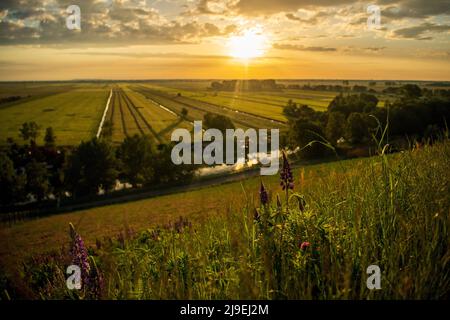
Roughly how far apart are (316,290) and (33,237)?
38.7 m

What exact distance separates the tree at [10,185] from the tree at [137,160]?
18.9 meters

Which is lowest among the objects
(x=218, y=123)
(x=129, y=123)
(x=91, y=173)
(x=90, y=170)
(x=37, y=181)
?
(x=37, y=181)

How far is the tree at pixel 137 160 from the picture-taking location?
7331 centimetres

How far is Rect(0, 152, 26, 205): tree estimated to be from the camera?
65062 millimetres

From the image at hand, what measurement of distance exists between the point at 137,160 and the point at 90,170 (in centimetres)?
934

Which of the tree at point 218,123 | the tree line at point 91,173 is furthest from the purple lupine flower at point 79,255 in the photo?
the tree at point 218,123

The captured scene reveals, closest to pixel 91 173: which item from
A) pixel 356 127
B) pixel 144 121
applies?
pixel 356 127

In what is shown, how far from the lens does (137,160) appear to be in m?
76.4

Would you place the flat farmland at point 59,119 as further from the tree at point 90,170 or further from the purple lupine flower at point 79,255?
the purple lupine flower at point 79,255

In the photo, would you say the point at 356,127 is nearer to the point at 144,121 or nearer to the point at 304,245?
the point at 304,245

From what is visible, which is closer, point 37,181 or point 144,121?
point 37,181

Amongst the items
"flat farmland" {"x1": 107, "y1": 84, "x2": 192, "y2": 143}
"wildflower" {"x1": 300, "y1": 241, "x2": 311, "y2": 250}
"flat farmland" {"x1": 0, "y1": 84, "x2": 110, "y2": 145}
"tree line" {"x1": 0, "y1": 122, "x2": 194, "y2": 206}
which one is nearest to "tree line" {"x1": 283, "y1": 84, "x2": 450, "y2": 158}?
"tree line" {"x1": 0, "y1": 122, "x2": 194, "y2": 206}
